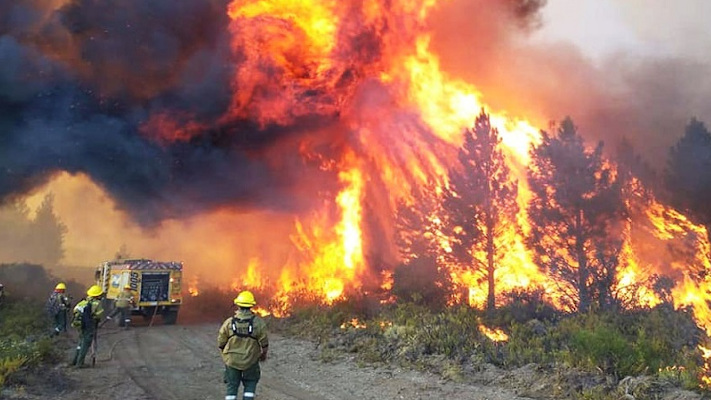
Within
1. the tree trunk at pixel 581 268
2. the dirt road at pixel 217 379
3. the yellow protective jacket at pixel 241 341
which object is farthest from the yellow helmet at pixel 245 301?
the tree trunk at pixel 581 268

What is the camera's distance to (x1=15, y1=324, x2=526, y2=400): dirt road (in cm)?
1077

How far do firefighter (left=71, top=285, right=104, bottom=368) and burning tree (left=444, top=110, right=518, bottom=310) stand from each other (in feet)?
56.1

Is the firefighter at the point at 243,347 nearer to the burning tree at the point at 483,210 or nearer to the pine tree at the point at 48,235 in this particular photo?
the burning tree at the point at 483,210

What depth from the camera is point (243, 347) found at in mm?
8016

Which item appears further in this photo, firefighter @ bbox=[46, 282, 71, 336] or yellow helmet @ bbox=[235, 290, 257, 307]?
firefighter @ bbox=[46, 282, 71, 336]

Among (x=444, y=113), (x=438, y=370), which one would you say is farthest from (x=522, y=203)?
(x=438, y=370)

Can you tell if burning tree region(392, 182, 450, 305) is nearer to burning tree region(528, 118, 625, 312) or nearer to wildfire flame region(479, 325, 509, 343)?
wildfire flame region(479, 325, 509, 343)

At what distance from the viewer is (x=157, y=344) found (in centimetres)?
1803

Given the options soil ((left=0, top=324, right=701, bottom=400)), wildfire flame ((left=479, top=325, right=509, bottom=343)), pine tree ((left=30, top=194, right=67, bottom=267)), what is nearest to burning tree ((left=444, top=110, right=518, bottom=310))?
wildfire flame ((left=479, top=325, right=509, bottom=343))

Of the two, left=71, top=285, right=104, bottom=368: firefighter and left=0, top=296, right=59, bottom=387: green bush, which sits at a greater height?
left=71, top=285, right=104, bottom=368: firefighter

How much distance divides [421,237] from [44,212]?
3222 inches

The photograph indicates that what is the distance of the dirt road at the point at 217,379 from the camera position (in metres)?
10.8

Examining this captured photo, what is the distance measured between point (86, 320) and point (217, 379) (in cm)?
401

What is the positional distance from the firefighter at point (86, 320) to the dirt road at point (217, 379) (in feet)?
1.56
